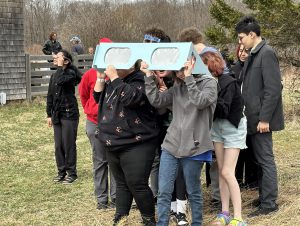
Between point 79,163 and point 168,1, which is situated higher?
point 168,1

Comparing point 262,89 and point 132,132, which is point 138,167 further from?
point 262,89

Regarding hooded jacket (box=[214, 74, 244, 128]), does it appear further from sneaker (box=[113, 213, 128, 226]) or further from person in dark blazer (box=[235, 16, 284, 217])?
sneaker (box=[113, 213, 128, 226])

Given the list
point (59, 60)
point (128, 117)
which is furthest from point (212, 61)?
point (59, 60)

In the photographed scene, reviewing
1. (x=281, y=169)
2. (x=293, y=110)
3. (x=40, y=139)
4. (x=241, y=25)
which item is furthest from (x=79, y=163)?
(x=293, y=110)

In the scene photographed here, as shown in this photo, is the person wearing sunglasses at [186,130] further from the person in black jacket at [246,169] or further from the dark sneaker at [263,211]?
the person in black jacket at [246,169]

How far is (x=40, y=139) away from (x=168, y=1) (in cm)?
2925

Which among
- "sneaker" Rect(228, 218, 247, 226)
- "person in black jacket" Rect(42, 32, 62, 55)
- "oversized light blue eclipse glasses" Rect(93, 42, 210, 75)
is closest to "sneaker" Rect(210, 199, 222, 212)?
"sneaker" Rect(228, 218, 247, 226)

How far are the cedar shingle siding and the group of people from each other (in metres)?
10.7

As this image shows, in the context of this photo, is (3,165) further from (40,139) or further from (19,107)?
(19,107)

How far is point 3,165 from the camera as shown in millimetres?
8133

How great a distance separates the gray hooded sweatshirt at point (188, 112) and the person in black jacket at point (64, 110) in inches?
116

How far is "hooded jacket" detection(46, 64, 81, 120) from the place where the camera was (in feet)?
22.6

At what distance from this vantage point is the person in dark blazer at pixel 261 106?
4.66 meters

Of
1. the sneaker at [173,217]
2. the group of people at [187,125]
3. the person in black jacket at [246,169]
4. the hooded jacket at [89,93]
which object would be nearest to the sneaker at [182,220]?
the group of people at [187,125]
